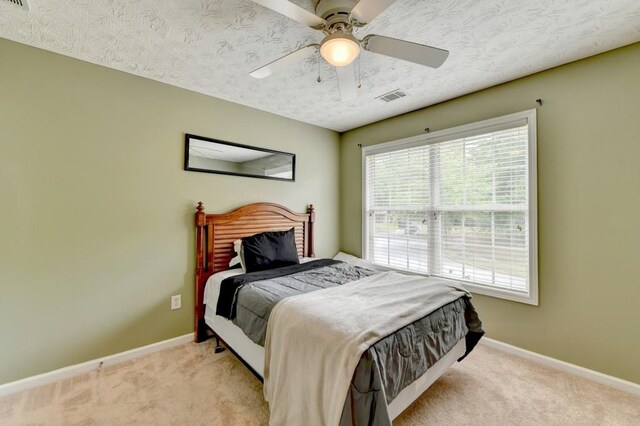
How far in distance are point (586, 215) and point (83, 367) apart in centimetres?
414

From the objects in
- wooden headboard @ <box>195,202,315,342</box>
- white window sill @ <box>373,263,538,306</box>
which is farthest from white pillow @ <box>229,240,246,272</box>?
white window sill @ <box>373,263,538,306</box>

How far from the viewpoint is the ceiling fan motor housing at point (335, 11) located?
1.41m

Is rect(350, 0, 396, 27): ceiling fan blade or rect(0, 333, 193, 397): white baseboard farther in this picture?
rect(0, 333, 193, 397): white baseboard

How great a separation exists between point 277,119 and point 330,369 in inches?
113

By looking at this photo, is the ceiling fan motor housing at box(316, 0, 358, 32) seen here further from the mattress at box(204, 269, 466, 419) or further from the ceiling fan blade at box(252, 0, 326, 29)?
the mattress at box(204, 269, 466, 419)

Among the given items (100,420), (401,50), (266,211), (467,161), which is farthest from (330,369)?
(467,161)

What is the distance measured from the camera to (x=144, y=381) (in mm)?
2039

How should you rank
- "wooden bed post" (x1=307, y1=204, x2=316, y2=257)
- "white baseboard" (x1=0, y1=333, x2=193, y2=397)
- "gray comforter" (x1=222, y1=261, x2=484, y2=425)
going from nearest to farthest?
"gray comforter" (x1=222, y1=261, x2=484, y2=425)
"white baseboard" (x1=0, y1=333, x2=193, y2=397)
"wooden bed post" (x1=307, y1=204, x2=316, y2=257)

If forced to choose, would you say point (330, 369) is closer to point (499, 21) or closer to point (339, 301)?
point (339, 301)

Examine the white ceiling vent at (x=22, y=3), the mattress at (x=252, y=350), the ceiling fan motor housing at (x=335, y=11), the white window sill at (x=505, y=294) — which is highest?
the white ceiling vent at (x=22, y=3)

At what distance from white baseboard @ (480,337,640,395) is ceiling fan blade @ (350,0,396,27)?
2897mm

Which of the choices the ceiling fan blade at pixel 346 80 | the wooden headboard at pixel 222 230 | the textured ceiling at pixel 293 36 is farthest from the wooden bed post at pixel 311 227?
the ceiling fan blade at pixel 346 80

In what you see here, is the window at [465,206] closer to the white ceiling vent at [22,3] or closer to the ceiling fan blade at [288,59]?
the ceiling fan blade at [288,59]

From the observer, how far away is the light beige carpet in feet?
5.50
